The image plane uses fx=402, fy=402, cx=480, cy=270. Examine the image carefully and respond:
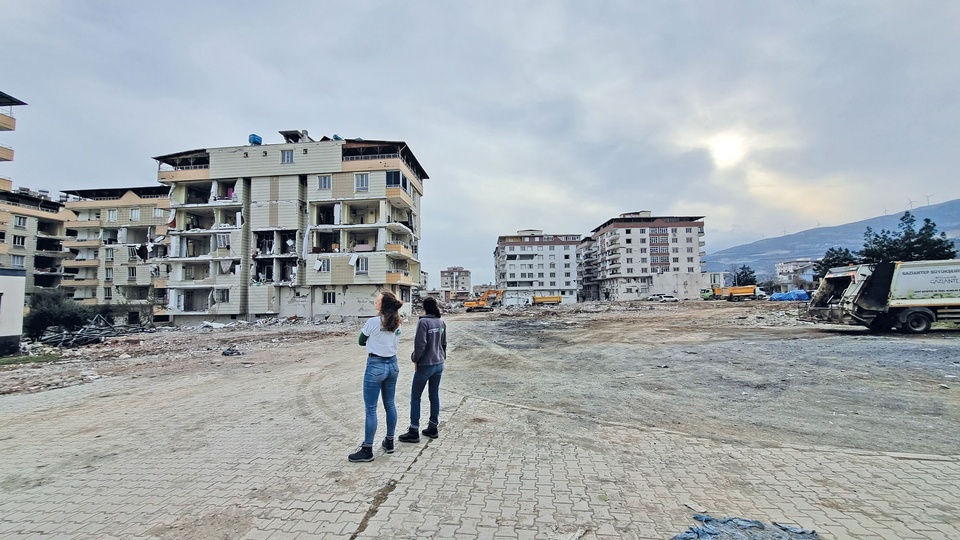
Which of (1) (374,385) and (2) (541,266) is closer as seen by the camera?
(1) (374,385)

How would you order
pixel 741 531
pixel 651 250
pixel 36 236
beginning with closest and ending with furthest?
pixel 741 531, pixel 36 236, pixel 651 250

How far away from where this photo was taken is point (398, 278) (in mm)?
34781

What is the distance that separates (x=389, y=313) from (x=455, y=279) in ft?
560

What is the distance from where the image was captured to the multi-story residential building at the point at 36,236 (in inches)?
1834

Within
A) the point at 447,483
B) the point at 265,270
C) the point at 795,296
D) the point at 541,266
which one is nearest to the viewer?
the point at 447,483

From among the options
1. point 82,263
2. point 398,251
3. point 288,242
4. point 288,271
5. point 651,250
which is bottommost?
point 288,271

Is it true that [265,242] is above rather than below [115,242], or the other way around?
below

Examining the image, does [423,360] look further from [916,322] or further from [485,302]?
[485,302]

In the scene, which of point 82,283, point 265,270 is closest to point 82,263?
point 82,283

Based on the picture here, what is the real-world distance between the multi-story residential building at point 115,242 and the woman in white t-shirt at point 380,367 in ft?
163

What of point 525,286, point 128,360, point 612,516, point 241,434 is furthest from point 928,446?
point 525,286

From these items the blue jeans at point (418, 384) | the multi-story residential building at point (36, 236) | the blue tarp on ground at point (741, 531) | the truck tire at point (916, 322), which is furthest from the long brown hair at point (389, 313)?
the multi-story residential building at point (36, 236)

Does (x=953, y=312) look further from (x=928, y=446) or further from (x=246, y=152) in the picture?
(x=246, y=152)

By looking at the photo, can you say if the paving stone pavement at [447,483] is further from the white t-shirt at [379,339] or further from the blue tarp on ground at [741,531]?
the white t-shirt at [379,339]
